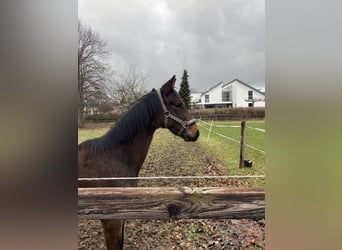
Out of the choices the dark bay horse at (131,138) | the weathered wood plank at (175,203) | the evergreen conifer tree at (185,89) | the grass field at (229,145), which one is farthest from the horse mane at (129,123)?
the weathered wood plank at (175,203)

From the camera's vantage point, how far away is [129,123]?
1133 mm

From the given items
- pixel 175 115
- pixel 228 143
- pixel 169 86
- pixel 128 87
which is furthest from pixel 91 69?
pixel 228 143

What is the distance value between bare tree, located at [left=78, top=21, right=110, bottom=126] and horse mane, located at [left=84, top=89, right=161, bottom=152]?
0.15 meters

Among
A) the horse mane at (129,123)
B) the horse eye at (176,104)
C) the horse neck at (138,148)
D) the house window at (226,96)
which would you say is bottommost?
the horse neck at (138,148)

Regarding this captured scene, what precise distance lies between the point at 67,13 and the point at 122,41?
68 cm

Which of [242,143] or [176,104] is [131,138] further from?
[242,143]

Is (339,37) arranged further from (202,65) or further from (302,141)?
(202,65)

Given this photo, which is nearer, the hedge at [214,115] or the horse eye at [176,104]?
the hedge at [214,115]

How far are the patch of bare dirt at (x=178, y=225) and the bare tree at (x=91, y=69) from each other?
16.1 inches

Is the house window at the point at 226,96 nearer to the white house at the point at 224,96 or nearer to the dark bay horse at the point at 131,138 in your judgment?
the white house at the point at 224,96

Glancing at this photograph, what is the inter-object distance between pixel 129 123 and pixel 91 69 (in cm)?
33

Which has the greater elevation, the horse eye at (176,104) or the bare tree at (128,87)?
the bare tree at (128,87)

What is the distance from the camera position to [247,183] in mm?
911

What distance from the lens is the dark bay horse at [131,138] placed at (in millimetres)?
1083
